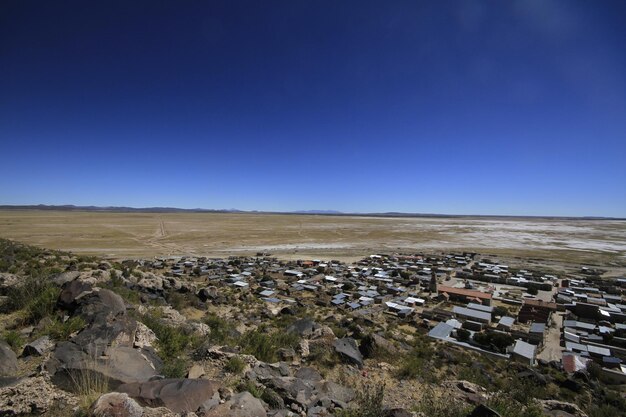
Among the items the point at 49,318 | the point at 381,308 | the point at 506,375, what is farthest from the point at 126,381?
the point at 381,308

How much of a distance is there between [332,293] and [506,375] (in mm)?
17488

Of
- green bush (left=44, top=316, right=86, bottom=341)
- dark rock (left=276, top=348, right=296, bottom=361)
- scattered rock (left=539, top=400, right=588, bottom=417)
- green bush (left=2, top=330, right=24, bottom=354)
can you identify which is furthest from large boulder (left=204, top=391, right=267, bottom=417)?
scattered rock (left=539, top=400, right=588, bottom=417)

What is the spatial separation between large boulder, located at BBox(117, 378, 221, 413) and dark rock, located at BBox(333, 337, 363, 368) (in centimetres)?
690

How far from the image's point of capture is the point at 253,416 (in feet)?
18.4

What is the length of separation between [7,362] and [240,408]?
5.30 metres

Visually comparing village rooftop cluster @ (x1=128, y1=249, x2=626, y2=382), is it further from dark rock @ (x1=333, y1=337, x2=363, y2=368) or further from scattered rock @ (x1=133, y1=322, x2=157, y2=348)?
scattered rock @ (x1=133, y1=322, x2=157, y2=348)

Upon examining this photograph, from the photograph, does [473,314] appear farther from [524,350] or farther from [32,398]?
[32,398]

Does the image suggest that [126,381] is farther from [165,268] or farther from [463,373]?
[165,268]

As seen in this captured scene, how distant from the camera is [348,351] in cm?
1209

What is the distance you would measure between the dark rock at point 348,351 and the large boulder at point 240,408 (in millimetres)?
6341

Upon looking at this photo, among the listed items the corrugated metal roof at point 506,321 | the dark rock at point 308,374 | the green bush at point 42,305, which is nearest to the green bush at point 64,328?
the green bush at point 42,305

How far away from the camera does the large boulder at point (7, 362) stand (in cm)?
614

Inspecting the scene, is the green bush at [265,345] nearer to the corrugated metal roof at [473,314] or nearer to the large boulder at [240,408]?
the large boulder at [240,408]

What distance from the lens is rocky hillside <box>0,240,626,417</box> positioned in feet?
18.0
